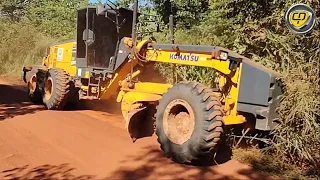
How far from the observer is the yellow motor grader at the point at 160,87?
18.7 ft

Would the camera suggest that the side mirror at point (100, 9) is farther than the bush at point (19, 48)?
No

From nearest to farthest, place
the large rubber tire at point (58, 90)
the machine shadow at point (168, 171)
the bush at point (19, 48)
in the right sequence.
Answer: the machine shadow at point (168, 171) → the large rubber tire at point (58, 90) → the bush at point (19, 48)

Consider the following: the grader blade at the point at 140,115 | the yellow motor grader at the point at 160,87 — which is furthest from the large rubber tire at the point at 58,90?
the grader blade at the point at 140,115

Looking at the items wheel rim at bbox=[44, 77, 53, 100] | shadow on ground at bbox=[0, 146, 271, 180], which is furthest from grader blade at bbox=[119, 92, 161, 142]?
wheel rim at bbox=[44, 77, 53, 100]

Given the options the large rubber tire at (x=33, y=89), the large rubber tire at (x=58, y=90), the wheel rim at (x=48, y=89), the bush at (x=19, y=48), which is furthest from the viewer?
the bush at (x=19, y=48)

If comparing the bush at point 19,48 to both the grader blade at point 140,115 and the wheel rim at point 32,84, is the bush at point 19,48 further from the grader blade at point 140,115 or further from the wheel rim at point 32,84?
the grader blade at point 140,115

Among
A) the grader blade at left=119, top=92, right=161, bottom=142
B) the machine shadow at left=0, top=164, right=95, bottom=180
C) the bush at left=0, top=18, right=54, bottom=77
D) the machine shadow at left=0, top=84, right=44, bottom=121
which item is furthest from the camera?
the bush at left=0, top=18, right=54, bottom=77

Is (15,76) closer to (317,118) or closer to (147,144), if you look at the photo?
(147,144)

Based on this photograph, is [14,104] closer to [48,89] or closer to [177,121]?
[48,89]

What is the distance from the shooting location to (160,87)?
295 inches

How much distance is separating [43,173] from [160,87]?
293cm

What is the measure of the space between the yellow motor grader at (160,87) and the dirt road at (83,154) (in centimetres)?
31

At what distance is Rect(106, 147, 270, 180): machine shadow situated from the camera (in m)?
5.31

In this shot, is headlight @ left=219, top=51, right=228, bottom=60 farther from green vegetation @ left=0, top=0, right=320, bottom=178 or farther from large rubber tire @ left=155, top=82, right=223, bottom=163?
green vegetation @ left=0, top=0, right=320, bottom=178
